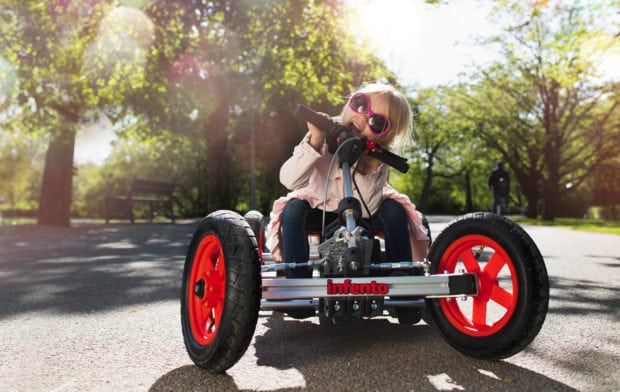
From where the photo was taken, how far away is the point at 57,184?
48.5 ft

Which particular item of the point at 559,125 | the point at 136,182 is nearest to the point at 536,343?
the point at 136,182

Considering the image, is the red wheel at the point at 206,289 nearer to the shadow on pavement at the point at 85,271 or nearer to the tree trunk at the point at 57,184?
the shadow on pavement at the point at 85,271

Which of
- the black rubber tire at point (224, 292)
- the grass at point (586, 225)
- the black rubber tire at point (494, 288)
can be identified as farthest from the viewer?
the grass at point (586, 225)

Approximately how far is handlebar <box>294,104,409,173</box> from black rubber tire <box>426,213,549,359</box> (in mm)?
441

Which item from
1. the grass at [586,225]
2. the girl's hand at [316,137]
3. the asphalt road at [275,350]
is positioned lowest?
the asphalt road at [275,350]

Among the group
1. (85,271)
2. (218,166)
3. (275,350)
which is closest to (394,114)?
(275,350)

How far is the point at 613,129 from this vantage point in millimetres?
29781

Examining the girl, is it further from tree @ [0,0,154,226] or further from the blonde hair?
tree @ [0,0,154,226]

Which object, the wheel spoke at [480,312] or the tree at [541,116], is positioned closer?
the wheel spoke at [480,312]

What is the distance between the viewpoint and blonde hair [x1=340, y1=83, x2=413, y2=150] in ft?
9.85

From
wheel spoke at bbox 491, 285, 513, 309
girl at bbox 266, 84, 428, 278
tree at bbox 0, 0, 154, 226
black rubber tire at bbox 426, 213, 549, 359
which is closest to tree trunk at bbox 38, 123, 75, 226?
tree at bbox 0, 0, 154, 226

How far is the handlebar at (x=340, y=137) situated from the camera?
110 inches

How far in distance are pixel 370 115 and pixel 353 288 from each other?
3.08ft

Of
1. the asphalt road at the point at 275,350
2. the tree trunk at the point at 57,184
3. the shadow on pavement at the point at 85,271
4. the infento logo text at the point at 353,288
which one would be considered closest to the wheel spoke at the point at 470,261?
the asphalt road at the point at 275,350
